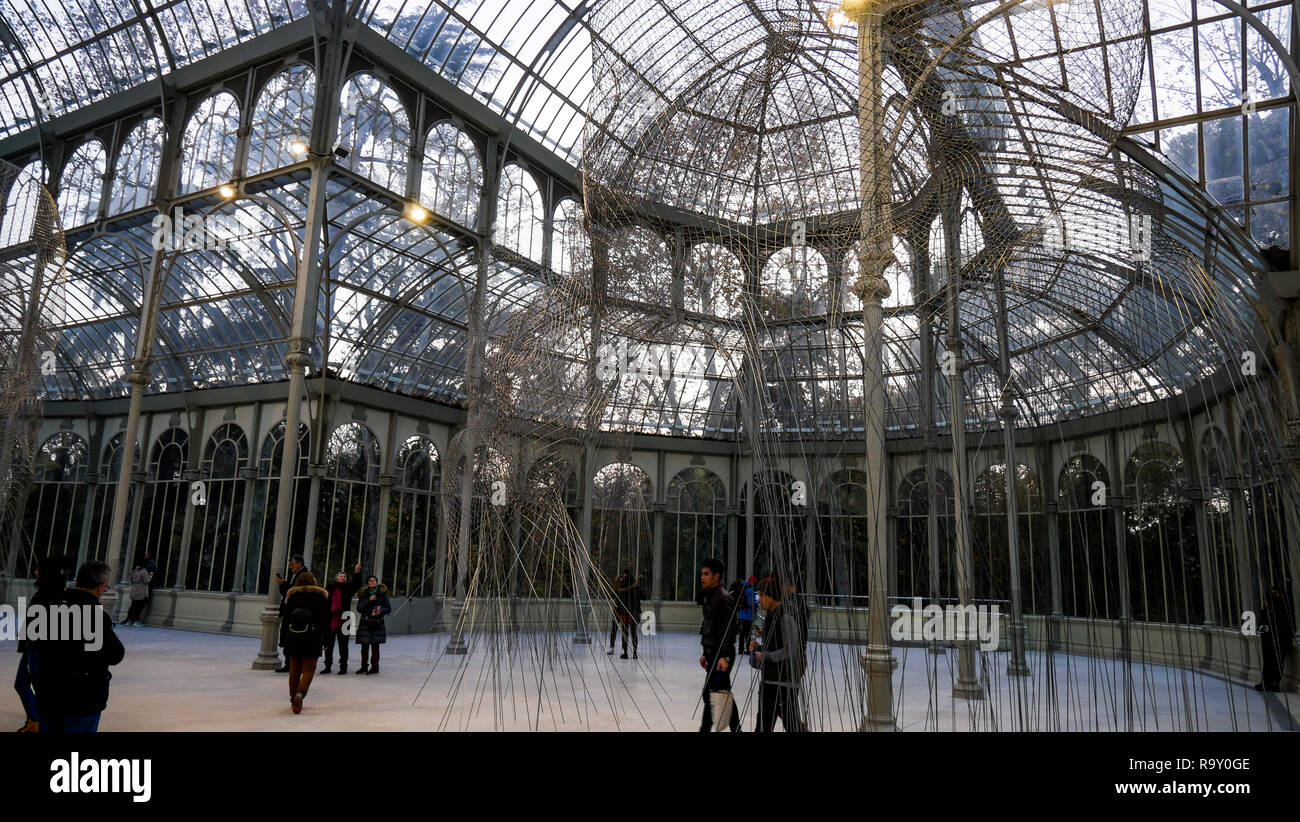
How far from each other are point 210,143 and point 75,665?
1329cm

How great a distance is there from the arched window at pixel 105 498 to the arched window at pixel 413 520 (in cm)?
706

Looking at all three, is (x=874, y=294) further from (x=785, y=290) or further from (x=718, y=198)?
(x=718, y=198)

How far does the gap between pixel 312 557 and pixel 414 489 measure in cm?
297

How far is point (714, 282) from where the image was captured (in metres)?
4.21

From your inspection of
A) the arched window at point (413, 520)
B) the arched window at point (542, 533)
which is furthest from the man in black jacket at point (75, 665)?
the arched window at point (413, 520)

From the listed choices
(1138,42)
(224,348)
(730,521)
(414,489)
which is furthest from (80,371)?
(1138,42)

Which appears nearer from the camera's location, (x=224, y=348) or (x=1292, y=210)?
(x=1292, y=210)

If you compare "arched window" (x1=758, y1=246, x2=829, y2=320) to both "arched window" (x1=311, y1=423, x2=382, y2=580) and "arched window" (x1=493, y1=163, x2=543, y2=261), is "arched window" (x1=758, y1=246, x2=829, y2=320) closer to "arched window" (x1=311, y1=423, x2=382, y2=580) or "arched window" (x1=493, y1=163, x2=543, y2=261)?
"arched window" (x1=493, y1=163, x2=543, y2=261)

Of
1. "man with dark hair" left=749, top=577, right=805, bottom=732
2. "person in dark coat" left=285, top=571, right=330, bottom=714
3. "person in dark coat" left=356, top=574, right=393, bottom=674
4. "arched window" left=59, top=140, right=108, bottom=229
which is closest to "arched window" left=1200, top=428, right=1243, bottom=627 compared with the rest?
"man with dark hair" left=749, top=577, right=805, bottom=732

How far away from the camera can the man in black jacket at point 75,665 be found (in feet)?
11.8

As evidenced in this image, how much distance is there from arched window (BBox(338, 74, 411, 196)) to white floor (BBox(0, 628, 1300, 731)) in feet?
28.1

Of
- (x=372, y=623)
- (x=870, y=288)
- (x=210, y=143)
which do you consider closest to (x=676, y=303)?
(x=870, y=288)
